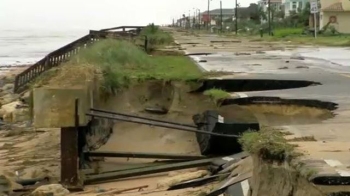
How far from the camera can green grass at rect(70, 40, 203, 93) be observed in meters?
16.0

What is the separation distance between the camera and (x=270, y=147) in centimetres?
639

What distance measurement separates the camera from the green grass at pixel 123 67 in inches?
632

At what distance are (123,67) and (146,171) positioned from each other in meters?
7.29

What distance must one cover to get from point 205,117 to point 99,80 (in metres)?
3.53

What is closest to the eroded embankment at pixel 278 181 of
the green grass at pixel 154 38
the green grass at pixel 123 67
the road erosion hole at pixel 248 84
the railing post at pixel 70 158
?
the railing post at pixel 70 158

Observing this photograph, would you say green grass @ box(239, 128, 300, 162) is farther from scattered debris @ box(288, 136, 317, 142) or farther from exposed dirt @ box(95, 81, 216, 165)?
exposed dirt @ box(95, 81, 216, 165)

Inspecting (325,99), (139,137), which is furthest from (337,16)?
(325,99)

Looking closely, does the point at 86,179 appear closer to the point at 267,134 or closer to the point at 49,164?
the point at 49,164

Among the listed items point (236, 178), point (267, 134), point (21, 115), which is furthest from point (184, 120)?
point (21, 115)

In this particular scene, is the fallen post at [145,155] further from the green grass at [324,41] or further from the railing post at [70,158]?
the green grass at [324,41]

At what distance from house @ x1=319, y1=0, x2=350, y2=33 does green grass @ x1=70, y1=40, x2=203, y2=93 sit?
5861 cm

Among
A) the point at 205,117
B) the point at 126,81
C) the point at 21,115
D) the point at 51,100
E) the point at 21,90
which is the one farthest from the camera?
the point at 21,90

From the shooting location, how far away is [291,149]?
20.8 feet

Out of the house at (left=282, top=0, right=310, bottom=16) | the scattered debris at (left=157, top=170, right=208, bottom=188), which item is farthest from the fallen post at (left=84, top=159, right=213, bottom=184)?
the house at (left=282, top=0, right=310, bottom=16)
